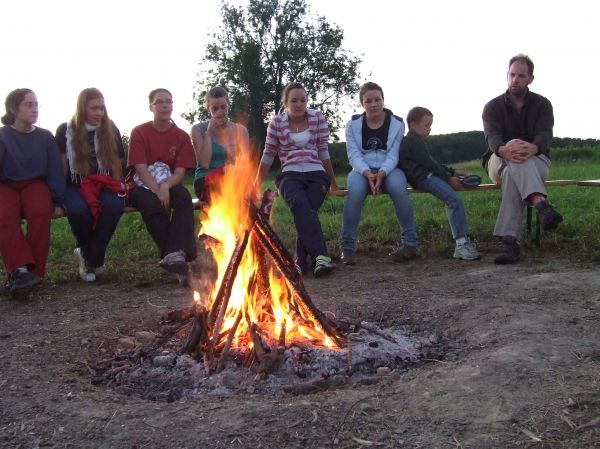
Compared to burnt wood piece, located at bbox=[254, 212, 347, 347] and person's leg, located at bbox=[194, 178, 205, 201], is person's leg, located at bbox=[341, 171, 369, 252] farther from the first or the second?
burnt wood piece, located at bbox=[254, 212, 347, 347]

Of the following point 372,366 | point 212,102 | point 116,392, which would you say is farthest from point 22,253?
point 372,366

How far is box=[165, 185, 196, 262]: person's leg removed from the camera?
5.78 metres

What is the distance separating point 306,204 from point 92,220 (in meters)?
1.92

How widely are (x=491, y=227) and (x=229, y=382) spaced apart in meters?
4.78

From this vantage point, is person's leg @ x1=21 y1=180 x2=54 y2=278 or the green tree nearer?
person's leg @ x1=21 y1=180 x2=54 y2=278

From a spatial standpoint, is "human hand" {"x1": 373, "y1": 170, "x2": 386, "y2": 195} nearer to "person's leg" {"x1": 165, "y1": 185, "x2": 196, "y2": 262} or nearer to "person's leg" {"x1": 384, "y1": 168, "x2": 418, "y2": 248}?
"person's leg" {"x1": 384, "y1": 168, "x2": 418, "y2": 248}

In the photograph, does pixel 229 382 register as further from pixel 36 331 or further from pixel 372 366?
pixel 36 331

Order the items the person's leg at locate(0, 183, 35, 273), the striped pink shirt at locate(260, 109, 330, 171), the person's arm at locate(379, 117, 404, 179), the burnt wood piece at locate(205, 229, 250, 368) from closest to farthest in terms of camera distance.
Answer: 1. the burnt wood piece at locate(205, 229, 250, 368)
2. the person's leg at locate(0, 183, 35, 273)
3. the striped pink shirt at locate(260, 109, 330, 171)
4. the person's arm at locate(379, 117, 404, 179)

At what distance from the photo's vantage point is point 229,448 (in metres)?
2.64

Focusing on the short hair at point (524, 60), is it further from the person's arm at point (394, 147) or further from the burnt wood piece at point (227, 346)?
the burnt wood piece at point (227, 346)

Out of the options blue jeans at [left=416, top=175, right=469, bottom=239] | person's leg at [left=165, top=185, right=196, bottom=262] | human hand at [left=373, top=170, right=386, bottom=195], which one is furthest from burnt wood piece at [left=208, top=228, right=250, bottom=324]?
blue jeans at [left=416, top=175, right=469, bottom=239]

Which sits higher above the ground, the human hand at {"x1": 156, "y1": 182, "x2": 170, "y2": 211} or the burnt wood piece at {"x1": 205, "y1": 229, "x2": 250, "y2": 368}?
the human hand at {"x1": 156, "y1": 182, "x2": 170, "y2": 211}

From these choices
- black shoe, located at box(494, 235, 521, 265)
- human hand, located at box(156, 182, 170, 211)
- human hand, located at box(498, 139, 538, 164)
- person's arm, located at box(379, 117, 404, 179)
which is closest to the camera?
human hand, located at box(156, 182, 170, 211)

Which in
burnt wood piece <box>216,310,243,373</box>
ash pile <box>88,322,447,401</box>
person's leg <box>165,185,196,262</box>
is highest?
person's leg <box>165,185,196,262</box>
